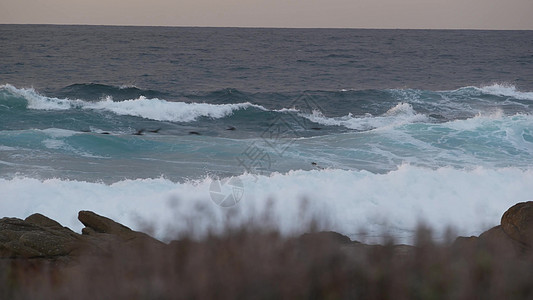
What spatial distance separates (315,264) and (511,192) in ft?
38.6

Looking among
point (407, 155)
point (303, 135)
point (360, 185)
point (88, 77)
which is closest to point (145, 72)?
point (88, 77)

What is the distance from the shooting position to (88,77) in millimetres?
Answer: 34656

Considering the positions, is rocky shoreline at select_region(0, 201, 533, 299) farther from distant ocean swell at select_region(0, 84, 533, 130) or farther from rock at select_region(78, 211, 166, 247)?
distant ocean swell at select_region(0, 84, 533, 130)

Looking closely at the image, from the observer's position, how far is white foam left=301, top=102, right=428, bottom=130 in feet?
77.1

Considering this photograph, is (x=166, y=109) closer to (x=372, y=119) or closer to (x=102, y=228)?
(x=372, y=119)

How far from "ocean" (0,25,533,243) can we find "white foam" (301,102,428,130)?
91mm

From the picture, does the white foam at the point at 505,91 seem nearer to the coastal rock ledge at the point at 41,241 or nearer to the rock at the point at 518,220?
the rock at the point at 518,220

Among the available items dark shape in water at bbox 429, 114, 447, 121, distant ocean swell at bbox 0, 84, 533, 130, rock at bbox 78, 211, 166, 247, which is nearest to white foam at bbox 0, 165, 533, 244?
rock at bbox 78, 211, 166, 247

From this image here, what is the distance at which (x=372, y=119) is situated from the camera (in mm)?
24703

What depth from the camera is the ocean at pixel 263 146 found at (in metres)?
10.4

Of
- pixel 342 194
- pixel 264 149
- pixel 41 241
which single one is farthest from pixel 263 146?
pixel 41 241

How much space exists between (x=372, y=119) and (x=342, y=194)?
13357 mm

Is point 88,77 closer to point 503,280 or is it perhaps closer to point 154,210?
point 154,210

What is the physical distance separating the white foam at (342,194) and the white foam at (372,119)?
32.3 ft
